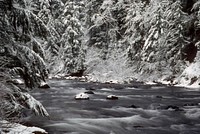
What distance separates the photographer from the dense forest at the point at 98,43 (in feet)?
29.5

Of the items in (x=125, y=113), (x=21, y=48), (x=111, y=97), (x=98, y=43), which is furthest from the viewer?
(x=98, y=43)

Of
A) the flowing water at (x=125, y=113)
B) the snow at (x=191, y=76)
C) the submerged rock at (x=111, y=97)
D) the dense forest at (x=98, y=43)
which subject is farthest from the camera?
the snow at (x=191, y=76)

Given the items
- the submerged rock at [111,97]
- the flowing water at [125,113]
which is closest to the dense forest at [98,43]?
the flowing water at [125,113]

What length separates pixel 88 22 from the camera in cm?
4047

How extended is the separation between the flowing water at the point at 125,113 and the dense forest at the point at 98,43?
254 centimetres

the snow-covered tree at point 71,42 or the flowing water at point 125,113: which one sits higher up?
the snow-covered tree at point 71,42

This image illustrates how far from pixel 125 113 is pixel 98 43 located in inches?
910

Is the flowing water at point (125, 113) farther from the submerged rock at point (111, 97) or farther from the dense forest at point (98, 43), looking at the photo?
the dense forest at point (98, 43)

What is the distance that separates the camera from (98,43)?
37.7 m

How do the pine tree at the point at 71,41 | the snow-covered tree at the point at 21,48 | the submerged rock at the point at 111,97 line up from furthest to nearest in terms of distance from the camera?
the pine tree at the point at 71,41 → the submerged rock at the point at 111,97 → the snow-covered tree at the point at 21,48

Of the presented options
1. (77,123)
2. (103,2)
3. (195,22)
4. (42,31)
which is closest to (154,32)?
(195,22)

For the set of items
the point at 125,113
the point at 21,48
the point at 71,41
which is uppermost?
the point at 71,41

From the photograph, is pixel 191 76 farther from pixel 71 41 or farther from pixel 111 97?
pixel 71 41

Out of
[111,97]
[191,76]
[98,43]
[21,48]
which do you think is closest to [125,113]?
[111,97]
